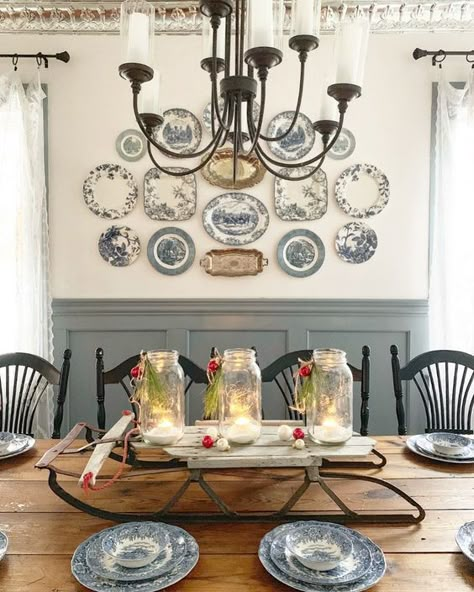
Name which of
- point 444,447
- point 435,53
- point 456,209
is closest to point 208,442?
point 444,447

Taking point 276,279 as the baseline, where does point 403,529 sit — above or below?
below

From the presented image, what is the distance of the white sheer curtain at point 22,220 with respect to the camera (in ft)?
8.46

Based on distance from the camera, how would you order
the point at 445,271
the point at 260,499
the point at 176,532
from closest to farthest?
the point at 176,532 → the point at 260,499 → the point at 445,271

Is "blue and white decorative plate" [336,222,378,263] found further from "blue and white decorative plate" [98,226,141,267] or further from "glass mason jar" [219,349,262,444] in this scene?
"glass mason jar" [219,349,262,444]

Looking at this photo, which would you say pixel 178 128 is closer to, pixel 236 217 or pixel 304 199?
pixel 236 217

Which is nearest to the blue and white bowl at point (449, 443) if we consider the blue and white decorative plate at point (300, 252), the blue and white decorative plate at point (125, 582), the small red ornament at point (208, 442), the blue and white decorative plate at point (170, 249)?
the small red ornament at point (208, 442)

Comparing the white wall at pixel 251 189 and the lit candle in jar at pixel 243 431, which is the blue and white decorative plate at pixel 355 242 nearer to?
the white wall at pixel 251 189

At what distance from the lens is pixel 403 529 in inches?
40.3

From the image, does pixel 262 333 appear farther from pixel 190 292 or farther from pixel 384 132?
pixel 384 132

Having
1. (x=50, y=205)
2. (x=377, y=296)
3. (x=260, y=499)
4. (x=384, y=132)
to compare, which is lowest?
(x=260, y=499)

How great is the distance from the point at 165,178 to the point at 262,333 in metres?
1.02

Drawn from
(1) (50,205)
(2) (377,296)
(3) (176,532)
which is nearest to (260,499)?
(3) (176,532)

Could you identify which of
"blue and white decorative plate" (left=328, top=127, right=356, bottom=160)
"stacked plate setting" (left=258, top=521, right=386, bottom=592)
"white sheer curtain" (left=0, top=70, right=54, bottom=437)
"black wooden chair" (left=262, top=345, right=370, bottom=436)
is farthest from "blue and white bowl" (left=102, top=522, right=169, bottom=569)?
"blue and white decorative plate" (left=328, top=127, right=356, bottom=160)

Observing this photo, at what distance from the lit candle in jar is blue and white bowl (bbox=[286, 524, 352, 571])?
0.83ft
